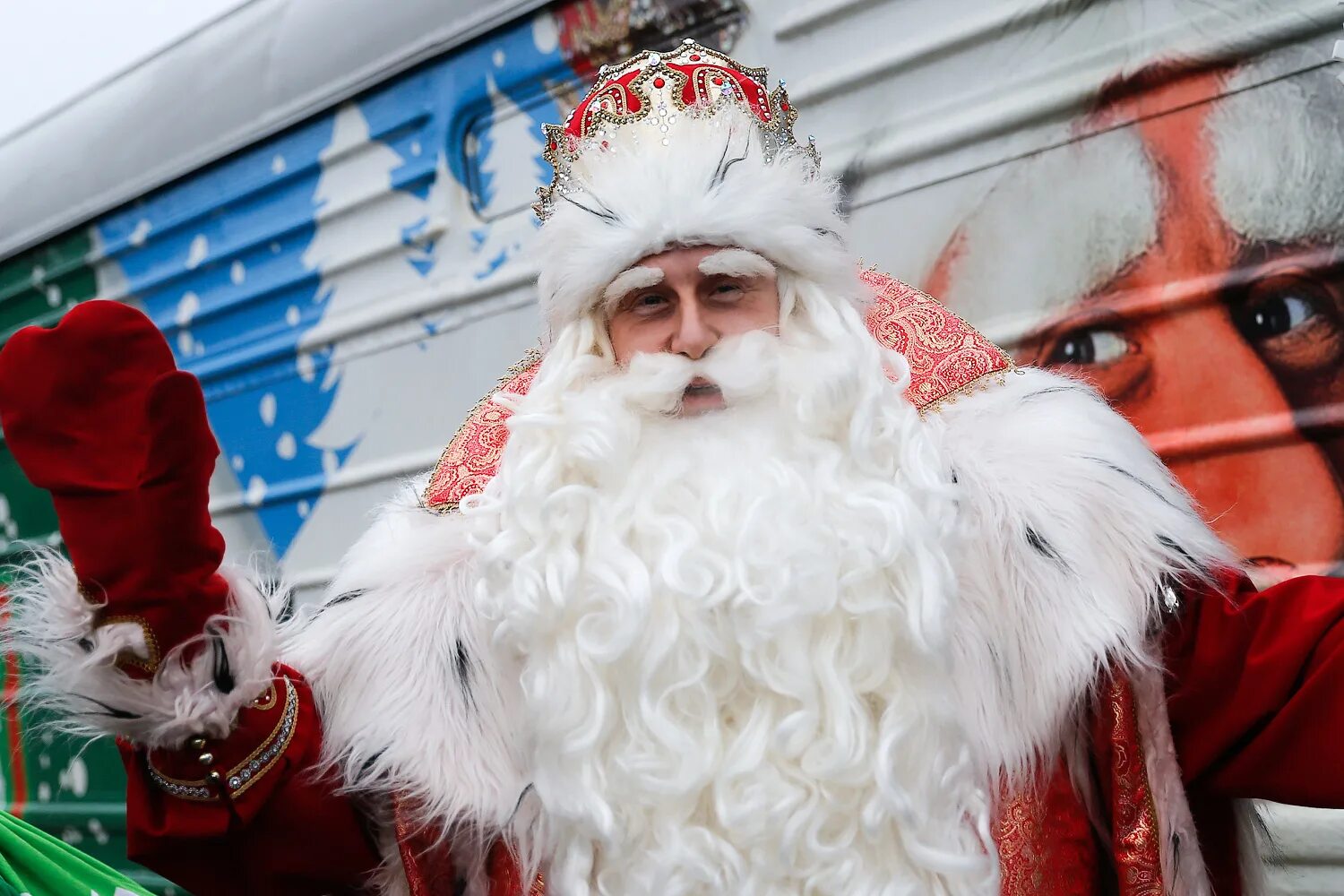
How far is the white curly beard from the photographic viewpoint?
3.84 feet

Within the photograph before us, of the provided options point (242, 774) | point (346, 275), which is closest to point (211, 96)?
point (346, 275)

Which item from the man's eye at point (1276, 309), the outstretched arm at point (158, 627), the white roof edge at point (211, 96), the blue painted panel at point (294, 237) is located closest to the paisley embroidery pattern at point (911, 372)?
the outstretched arm at point (158, 627)

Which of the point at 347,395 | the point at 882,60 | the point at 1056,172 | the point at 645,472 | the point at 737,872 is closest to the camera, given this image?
the point at 737,872

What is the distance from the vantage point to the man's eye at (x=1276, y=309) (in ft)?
5.76

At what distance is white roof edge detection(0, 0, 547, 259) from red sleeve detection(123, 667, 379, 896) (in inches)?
74.7

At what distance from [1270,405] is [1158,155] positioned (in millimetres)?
484

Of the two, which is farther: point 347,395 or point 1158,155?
point 347,395

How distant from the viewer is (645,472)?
140cm

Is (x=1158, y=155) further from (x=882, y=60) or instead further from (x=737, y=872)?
(x=737, y=872)

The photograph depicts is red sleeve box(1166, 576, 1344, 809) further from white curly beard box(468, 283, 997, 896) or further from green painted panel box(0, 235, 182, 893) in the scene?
green painted panel box(0, 235, 182, 893)

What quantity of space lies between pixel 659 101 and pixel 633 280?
0.32 metres

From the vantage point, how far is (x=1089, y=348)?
200 centimetres

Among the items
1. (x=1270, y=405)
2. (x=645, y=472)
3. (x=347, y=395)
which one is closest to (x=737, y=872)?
(x=645, y=472)

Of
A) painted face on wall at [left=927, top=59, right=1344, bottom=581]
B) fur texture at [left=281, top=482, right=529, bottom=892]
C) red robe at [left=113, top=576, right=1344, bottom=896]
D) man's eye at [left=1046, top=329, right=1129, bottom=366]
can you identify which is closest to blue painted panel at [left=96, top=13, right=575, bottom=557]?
painted face on wall at [left=927, top=59, right=1344, bottom=581]
